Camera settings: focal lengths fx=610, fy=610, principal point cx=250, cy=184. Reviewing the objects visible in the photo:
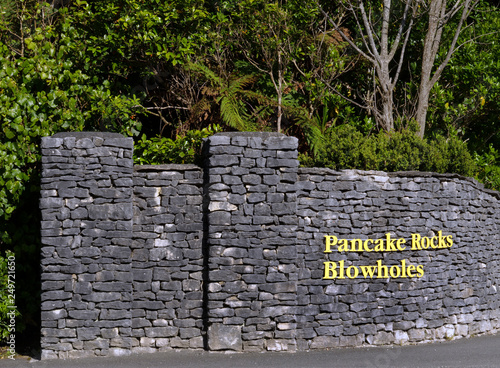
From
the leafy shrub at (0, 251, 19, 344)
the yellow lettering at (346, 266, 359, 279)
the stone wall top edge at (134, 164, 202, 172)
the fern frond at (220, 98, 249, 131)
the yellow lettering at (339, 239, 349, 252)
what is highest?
the fern frond at (220, 98, 249, 131)

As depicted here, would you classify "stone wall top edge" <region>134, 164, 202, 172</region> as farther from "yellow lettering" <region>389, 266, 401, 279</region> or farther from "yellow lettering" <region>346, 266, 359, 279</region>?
"yellow lettering" <region>389, 266, 401, 279</region>

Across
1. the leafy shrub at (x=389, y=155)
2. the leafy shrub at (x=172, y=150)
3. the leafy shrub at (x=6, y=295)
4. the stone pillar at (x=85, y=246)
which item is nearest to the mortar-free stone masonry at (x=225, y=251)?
the stone pillar at (x=85, y=246)

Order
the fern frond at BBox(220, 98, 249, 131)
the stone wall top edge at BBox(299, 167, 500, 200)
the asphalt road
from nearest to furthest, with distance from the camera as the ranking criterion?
1. the asphalt road
2. the stone wall top edge at BBox(299, 167, 500, 200)
3. the fern frond at BBox(220, 98, 249, 131)

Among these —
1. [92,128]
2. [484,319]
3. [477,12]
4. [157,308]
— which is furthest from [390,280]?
[477,12]

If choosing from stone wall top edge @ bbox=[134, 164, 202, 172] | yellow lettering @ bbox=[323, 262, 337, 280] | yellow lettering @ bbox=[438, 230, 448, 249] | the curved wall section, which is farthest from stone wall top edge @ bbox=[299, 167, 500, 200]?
stone wall top edge @ bbox=[134, 164, 202, 172]

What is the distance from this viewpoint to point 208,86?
38.1ft

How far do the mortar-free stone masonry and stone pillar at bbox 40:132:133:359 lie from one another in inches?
0.5

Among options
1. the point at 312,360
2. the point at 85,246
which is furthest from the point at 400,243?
the point at 85,246

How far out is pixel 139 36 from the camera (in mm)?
10383

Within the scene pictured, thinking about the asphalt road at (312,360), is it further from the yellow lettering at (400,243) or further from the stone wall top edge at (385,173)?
the stone wall top edge at (385,173)

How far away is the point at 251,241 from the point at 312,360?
5.77 feet

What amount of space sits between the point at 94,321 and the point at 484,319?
6.37 metres

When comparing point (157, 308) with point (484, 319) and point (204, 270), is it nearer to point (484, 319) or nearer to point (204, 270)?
point (204, 270)

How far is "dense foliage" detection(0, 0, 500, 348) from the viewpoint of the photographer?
29.2ft
